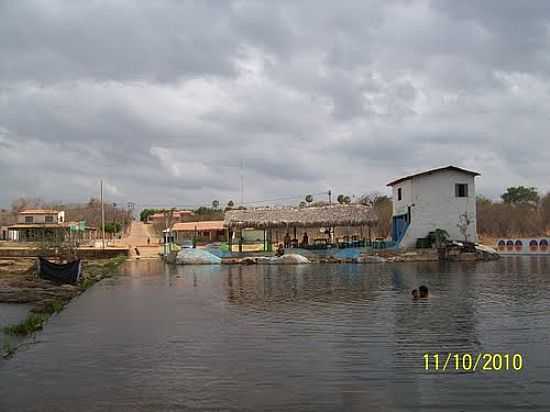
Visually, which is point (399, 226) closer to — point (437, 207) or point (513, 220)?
point (437, 207)

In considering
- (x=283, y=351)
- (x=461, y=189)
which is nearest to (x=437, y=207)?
(x=461, y=189)

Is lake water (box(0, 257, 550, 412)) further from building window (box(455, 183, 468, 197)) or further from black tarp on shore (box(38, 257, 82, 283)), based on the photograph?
building window (box(455, 183, 468, 197))

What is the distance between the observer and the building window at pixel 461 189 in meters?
42.2

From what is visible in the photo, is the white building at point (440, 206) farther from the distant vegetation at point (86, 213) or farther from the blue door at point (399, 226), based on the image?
the distant vegetation at point (86, 213)

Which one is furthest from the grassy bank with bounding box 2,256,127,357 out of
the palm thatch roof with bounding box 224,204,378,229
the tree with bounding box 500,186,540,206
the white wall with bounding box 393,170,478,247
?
the tree with bounding box 500,186,540,206

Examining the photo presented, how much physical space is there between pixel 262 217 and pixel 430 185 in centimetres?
1183

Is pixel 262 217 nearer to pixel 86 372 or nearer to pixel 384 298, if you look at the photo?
pixel 384 298

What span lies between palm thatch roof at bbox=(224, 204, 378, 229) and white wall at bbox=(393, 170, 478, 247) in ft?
9.58

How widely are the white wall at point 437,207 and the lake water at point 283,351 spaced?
20605 millimetres

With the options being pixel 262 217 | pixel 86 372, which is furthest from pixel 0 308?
pixel 262 217
